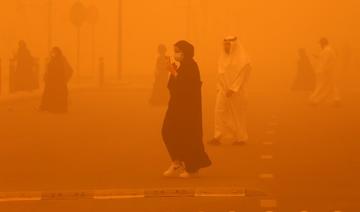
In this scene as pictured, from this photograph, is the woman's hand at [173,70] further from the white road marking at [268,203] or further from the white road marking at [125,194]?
the white road marking at [268,203]

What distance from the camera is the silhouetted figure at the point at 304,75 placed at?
3809cm

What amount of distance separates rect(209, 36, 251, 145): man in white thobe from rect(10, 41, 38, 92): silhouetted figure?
16.3 m

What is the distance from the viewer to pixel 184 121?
1542cm

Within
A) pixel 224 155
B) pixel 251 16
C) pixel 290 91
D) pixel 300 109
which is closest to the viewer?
pixel 224 155

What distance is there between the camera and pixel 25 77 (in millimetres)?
35969

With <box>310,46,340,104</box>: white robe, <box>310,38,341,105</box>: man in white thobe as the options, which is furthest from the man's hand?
<box>310,46,340,104</box>: white robe

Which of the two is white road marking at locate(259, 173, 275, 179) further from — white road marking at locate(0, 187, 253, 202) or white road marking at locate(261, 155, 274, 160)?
white road marking at locate(261, 155, 274, 160)

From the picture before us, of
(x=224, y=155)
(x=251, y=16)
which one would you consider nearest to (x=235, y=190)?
(x=224, y=155)

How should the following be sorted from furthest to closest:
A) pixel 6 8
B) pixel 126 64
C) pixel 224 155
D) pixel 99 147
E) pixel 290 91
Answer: pixel 6 8
pixel 126 64
pixel 290 91
pixel 99 147
pixel 224 155

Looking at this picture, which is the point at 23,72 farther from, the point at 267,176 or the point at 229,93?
the point at 267,176

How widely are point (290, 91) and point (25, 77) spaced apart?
8.69m

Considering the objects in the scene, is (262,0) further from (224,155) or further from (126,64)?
(224,155)

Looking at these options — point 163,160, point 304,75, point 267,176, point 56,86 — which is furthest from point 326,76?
point 267,176

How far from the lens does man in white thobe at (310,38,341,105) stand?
29672mm
